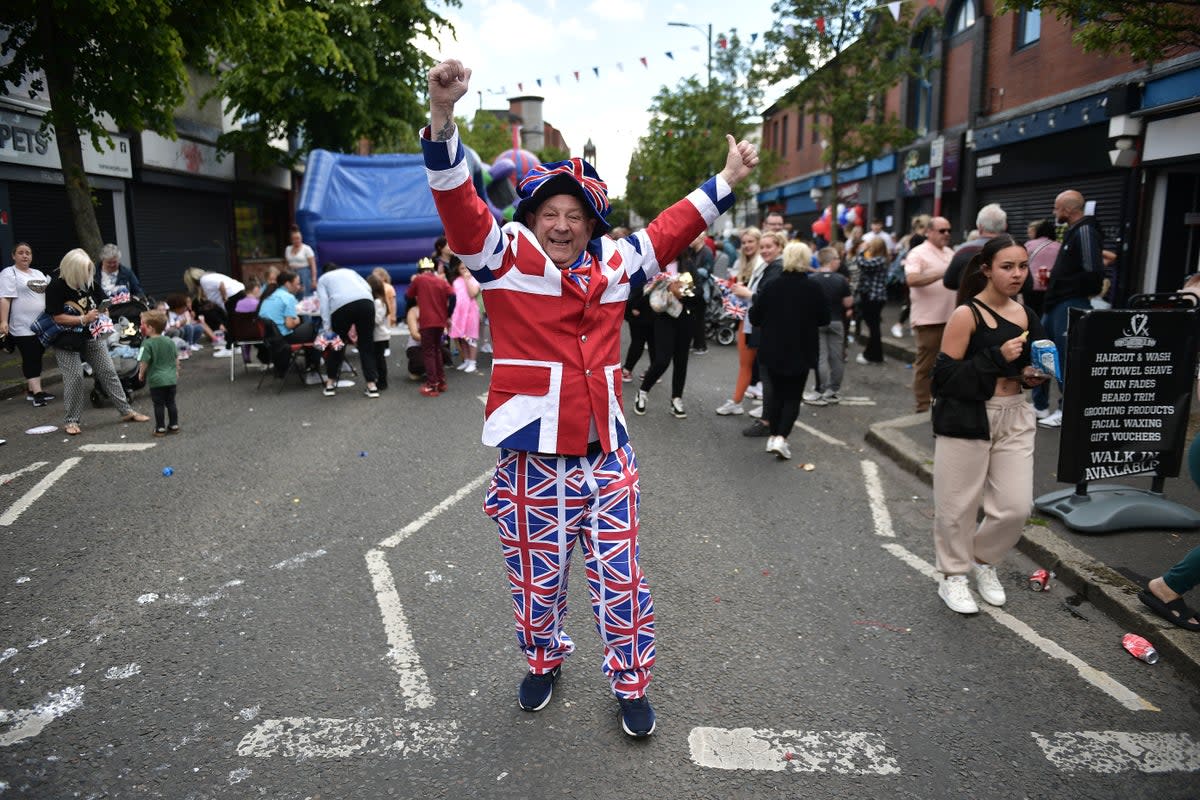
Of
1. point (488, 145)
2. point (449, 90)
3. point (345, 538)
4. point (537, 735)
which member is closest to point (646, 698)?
point (537, 735)

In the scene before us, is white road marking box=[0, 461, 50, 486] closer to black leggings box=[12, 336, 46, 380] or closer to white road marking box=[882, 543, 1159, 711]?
black leggings box=[12, 336, 46, 380]

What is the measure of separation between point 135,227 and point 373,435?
513 inches

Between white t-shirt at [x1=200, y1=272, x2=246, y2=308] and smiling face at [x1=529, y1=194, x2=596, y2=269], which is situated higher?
smiling face at [x1=529, y1=194, x2=596, y2=269]

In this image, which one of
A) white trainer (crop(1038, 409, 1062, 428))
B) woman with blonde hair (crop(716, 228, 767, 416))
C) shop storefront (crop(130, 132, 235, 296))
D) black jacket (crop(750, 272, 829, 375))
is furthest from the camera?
shop storefront (crop(130, 132, 235, 296))

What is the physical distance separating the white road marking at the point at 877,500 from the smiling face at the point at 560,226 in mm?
3469

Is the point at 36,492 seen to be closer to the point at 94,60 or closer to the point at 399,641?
the point at 399,641

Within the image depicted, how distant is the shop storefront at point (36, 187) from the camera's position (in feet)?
45.2

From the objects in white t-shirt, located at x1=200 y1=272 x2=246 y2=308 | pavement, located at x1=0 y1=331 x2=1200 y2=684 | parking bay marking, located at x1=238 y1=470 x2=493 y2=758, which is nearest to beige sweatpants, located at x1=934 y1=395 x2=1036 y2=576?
pavement, located at x1=0 y1=331 x2=1200 y2=684

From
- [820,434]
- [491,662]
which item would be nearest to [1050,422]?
[820,434]

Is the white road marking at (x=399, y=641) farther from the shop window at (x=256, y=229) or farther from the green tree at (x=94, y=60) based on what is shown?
the shop window at (x=256, y=229)

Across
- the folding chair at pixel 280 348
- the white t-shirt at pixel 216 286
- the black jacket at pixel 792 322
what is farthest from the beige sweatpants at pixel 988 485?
the white t-shirt at pixel 216 286

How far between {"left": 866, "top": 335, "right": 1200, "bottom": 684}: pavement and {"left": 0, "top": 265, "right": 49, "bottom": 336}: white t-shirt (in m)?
9.39

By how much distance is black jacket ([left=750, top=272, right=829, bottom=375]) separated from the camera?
727 cm

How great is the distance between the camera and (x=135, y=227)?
18.2 m
